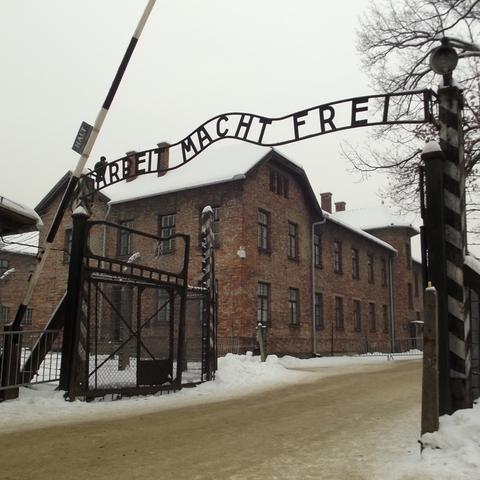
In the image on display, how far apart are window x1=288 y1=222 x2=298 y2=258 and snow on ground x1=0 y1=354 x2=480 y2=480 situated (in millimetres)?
9523

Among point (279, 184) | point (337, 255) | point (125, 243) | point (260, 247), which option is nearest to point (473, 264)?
point (260, 247)

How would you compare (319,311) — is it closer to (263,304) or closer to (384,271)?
(263,304)

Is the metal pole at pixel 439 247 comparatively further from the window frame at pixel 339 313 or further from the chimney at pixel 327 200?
the chimney at pixel 327 200

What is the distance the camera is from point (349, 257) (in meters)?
29.7

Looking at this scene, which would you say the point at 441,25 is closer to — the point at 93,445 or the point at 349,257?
the point at 349,257

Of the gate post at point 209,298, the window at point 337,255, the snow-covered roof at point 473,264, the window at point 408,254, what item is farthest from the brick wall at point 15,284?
the snow-covered roof at point 473,264

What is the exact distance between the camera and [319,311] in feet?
85.6

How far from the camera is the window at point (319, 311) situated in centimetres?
2576

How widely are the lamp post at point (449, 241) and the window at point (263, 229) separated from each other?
53.0 feet

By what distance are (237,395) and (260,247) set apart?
40.5ft

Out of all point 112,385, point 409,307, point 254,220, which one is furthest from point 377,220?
point 112,385

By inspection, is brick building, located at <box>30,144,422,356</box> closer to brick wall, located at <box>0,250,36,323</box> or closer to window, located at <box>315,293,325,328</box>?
window, located at <box>315,293,325,328</box>

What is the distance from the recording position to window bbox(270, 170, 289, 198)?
23.1 meters

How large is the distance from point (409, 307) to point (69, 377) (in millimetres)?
32526
